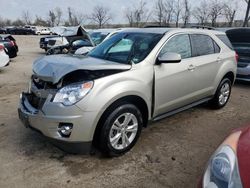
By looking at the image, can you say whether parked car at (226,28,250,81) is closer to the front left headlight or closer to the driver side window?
the driver side window

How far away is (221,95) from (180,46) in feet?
6.00

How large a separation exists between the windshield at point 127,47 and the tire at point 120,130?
751mm

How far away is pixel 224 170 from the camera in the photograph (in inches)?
72.3

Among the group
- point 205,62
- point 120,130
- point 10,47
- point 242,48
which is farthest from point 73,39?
point 120,130

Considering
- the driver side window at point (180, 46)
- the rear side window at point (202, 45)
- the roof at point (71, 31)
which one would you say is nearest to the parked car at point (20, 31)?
the roof at point (71, 31)

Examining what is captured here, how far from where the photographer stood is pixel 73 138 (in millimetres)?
3273

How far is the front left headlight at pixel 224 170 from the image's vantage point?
1.74 m

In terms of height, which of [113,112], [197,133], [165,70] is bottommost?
[197,133]

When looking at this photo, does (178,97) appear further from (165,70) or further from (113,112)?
(113,112)

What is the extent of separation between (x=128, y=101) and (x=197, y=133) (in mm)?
1547

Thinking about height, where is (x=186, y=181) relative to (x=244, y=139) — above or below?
below

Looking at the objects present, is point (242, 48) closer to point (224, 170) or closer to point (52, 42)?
point (224, 170)

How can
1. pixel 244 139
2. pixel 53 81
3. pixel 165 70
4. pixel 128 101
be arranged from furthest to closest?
pixel 165 70 → pixel 128 101 → pixel 53 81 → pixel 244 139

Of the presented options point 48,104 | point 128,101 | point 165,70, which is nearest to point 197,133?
point 165,70
